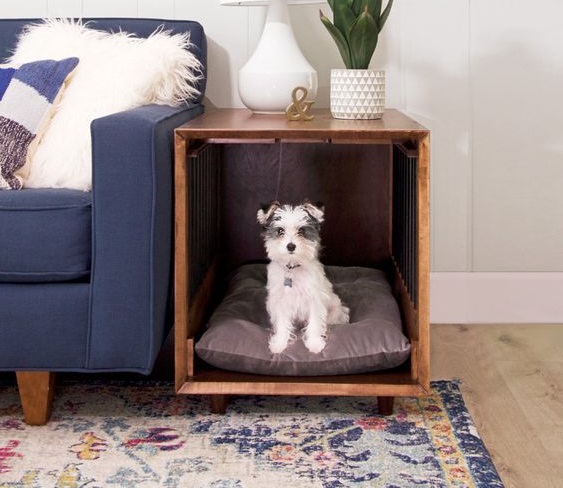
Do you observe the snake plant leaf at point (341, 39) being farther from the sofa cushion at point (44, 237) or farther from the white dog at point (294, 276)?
the sofa cushion at point (44, 237)

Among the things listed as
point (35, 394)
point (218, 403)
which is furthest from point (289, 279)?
point (35, 394)

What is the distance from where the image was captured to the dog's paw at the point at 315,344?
6.29ft

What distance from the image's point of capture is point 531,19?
8.50 ft

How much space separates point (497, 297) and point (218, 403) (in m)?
1.07

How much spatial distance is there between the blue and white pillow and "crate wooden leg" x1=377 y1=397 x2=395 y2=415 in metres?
0.87

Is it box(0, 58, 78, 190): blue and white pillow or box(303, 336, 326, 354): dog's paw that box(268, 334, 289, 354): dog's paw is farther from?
box(0, 58, 78, 190): blue and white pillow

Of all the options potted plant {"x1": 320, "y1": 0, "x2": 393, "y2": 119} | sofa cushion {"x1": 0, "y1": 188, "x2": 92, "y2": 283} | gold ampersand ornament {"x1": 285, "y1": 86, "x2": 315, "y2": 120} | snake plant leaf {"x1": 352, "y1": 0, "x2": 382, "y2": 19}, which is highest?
snake plant leaf {"x1": 352, "y1": 0, "x2": 382, "y2": 19}

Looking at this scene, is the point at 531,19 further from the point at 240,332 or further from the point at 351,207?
the point at 240,332

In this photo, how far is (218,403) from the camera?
6.45ft

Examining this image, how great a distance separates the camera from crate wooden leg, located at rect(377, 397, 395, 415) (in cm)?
196

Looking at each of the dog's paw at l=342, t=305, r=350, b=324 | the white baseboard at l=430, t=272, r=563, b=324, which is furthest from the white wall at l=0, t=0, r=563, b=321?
the dog's paw at l=342, t=305, r=350, b=324

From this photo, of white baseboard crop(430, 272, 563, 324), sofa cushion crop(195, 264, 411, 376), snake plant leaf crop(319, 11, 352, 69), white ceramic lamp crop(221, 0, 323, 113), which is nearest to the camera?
sofa cushion crop(195, 264, 411, 376)

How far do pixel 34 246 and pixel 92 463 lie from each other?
1.37 ft

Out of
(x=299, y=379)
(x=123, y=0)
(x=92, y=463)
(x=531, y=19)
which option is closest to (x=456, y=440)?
(x=299, y=379)
